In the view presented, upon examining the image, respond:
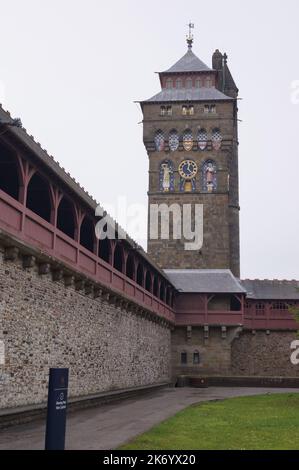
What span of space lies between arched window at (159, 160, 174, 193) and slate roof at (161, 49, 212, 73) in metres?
7.24

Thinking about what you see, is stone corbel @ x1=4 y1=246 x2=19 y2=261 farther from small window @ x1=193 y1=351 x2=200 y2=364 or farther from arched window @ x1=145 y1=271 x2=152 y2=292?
small window @ x1=193 y1=351 x2=200 y2=364

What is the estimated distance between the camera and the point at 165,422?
13.8m

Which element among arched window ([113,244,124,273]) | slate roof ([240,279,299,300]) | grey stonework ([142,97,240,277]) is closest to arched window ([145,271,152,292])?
arched window ([113,244,124,273])

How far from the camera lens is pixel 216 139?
4244cm

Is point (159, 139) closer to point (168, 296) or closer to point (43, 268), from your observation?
point (168, 296)

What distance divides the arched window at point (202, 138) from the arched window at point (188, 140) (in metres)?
0.55

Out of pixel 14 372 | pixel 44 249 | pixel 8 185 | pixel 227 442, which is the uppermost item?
pixel 8 185

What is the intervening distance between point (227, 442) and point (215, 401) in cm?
1093

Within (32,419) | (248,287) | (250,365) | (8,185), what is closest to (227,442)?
(32,419)

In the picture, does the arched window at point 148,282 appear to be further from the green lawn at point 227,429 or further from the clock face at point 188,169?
the green lawn at point 227,429

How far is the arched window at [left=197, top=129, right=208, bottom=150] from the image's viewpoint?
42.4 meters

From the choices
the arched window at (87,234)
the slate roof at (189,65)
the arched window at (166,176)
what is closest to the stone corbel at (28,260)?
the arched window at (87,234)

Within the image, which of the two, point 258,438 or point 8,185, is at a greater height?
point 8,185

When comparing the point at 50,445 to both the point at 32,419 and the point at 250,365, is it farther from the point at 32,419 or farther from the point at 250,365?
the point at 250,365
